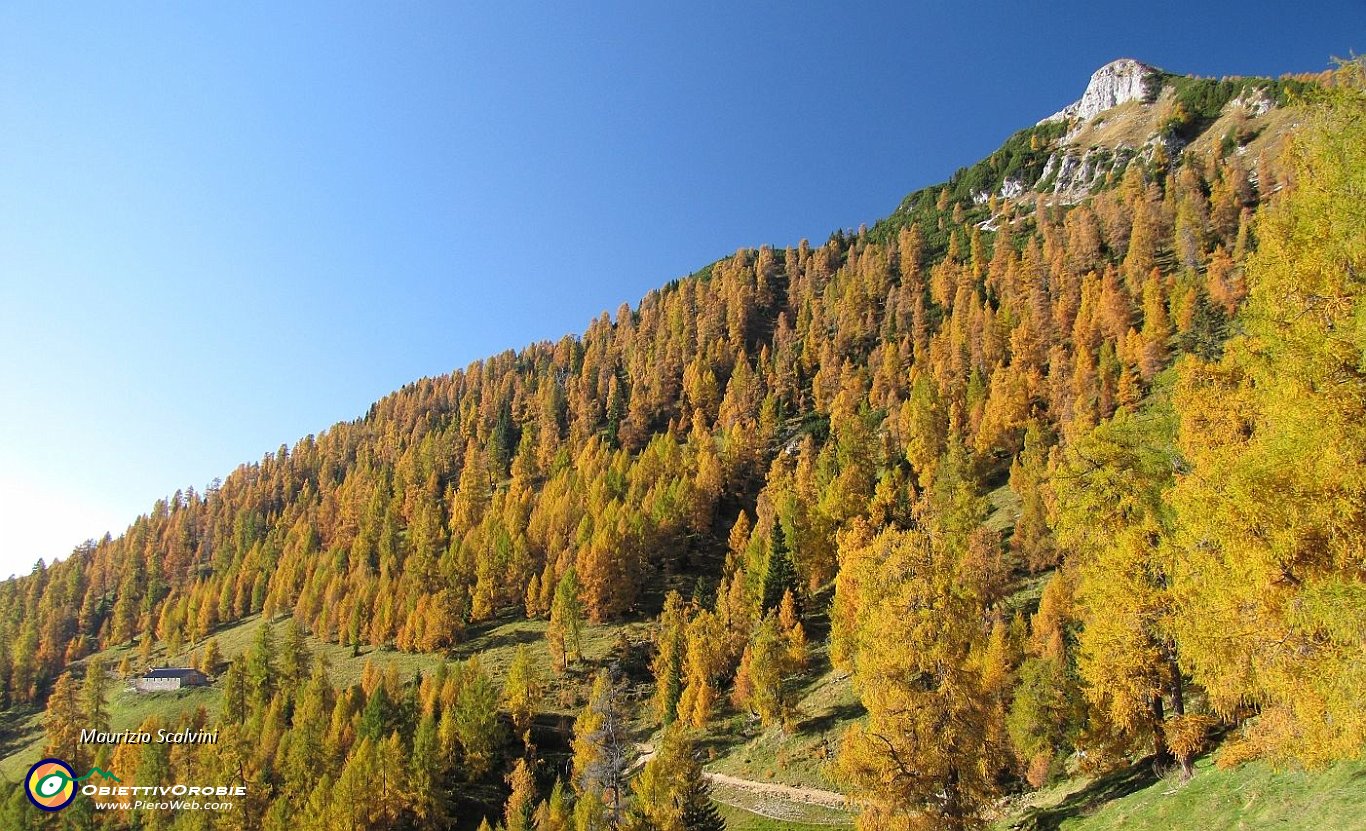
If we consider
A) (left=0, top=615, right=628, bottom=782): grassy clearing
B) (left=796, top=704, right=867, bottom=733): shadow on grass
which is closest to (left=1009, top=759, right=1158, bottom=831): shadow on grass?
(left=796, top=704, right=867, bottom=733): shadow on grass

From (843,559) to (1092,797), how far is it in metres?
42.0

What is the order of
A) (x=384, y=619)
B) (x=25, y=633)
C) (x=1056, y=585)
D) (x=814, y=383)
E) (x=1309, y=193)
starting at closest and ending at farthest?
1. (x=1309, y=193)
2. (x=1056, y=585)
3. (x=384, y=619)
4. (x=25, y=633)
5. (x=814, y=383)

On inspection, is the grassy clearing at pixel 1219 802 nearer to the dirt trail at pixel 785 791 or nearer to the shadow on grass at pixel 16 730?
the dirt trail at pixel 785 791

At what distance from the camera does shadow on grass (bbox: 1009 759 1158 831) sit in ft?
67.9

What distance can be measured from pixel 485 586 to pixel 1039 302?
97.9 meters

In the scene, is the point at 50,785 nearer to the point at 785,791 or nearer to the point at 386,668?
the point at 386,668

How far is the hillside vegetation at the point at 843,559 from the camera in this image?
42.9ft

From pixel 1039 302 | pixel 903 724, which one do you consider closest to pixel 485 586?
pixel 903 724

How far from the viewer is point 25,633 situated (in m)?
110

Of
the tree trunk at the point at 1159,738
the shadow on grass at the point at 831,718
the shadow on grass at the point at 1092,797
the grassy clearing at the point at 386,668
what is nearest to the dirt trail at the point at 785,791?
the shadow on grass at the point at 831,718

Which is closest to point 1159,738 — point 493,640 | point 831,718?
point 831,718

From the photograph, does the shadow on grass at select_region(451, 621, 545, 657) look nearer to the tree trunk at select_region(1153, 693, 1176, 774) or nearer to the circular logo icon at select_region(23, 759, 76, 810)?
the circular logo icon at select_region(23, 759, 76, 810)

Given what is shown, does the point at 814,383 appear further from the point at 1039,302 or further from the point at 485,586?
the point at 485,586

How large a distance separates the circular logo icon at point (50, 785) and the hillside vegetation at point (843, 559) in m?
4.78
